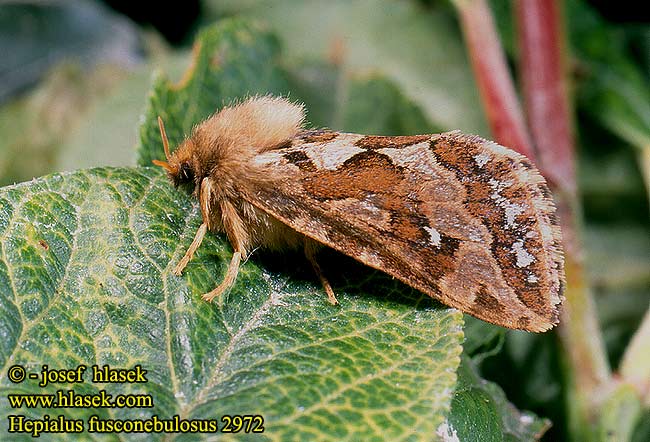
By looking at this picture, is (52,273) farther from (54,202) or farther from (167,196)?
(167,196)

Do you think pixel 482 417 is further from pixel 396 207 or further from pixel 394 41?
pixel 394 41

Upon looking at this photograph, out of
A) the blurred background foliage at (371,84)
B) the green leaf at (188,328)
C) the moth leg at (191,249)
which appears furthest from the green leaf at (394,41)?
the green leaf at (188,328)

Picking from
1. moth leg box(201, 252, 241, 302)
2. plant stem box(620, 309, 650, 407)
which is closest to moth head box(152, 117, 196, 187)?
moth leg box(201, 252, 241, 302)

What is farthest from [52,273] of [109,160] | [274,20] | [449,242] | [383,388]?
[274,20]

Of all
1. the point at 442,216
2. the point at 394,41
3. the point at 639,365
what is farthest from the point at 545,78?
the point at 394,41

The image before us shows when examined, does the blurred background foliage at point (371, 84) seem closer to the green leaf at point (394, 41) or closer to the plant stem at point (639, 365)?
the green leaf at point (394, 41)

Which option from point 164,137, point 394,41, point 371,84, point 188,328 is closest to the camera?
point 188,328

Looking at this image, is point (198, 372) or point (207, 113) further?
point (207, 113)
